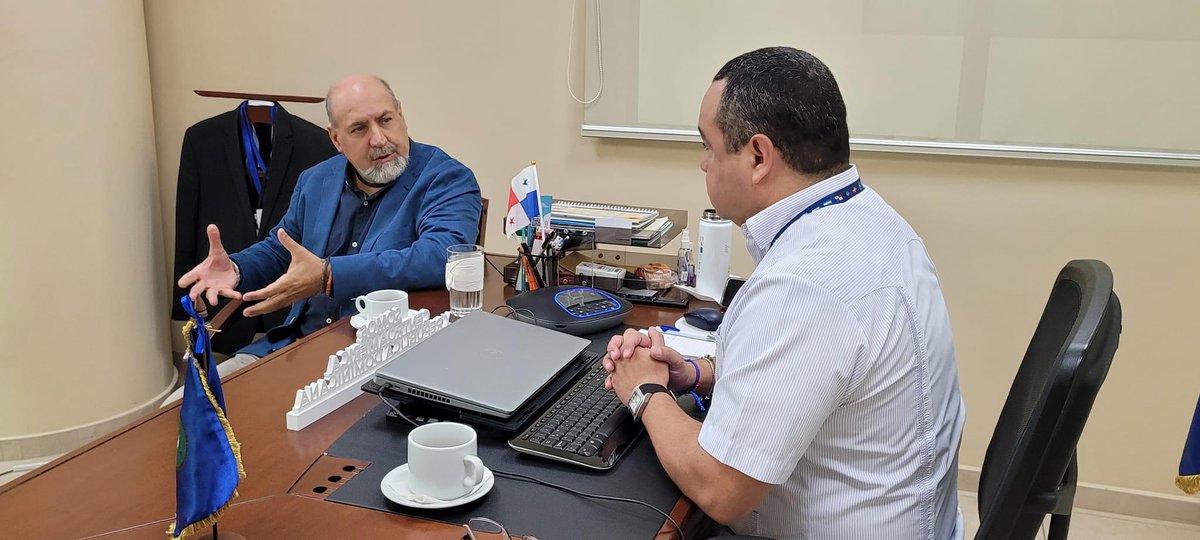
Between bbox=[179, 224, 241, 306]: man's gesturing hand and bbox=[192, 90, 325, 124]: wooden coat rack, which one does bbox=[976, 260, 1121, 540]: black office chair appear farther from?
bbox=[192, 90, 325, 124]: wooden coat rack

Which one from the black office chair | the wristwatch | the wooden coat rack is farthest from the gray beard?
the black office chair

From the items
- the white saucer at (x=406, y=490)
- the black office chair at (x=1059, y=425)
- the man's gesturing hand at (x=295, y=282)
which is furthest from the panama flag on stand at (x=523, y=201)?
the black office chair at (x=1059, y=425)

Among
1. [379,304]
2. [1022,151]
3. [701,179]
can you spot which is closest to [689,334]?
[379,304]

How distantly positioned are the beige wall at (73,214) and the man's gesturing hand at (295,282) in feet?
4.83

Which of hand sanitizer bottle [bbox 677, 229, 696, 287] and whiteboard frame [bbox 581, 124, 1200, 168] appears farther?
whiteboard frame [bbox 581, 124, 1200, 168]

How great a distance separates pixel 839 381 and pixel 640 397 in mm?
323

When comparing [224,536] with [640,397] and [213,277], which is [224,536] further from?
[213,277]

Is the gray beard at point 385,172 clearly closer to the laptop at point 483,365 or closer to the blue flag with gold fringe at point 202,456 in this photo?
the laptop at point 483,365

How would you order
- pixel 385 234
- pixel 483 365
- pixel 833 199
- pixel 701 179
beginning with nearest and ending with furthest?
pixel 833 199 → pixel 483 365 → pixel 385 234 → pixel 701 179

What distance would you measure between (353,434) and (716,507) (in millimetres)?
555

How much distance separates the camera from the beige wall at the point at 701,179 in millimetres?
2660

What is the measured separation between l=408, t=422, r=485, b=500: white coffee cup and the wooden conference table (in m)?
0.05

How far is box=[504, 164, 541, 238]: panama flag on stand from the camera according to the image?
6.73 ft

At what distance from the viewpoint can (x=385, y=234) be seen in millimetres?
2389
